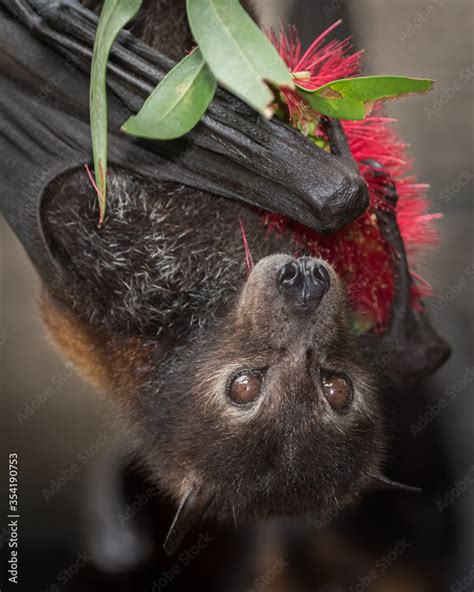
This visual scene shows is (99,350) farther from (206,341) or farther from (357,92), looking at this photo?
(357,92)

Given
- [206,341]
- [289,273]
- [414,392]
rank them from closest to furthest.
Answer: [289,273]
[206,341]
[414,392]

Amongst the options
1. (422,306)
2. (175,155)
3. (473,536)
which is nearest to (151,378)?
→ (175,155)

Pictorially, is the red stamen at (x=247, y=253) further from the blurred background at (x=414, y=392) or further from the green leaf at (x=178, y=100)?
the blurred background at (x=414, y=392)

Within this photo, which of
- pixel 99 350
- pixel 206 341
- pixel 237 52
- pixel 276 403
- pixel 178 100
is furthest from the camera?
pixel 99 350

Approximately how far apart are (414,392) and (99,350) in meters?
3.30

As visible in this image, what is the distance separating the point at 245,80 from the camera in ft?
6.51

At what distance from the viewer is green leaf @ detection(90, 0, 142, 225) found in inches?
92.3

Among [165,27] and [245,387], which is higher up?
[165,27]

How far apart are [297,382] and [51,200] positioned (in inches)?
49.0

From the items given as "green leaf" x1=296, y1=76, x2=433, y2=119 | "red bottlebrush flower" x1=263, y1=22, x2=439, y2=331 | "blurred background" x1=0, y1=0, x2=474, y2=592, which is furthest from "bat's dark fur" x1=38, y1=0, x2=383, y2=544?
"blurred background" x1=0, y1=0, x2=474, y2=592

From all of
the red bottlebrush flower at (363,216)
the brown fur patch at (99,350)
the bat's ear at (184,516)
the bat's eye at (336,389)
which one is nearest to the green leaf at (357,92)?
the red bottlebrush flower at (363,216)

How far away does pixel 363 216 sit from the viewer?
10.2 feet

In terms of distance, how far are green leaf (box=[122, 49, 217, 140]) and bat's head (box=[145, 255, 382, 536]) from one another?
78 cm

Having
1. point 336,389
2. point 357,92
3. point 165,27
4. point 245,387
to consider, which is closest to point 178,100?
point 357,92
